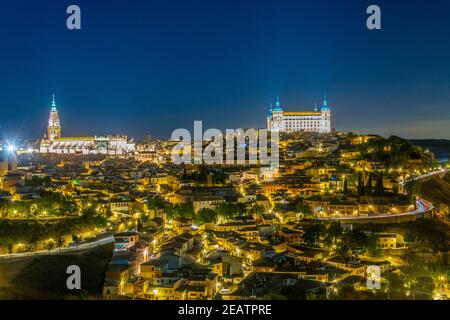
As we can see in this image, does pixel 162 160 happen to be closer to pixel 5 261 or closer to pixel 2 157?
pixel 2 157

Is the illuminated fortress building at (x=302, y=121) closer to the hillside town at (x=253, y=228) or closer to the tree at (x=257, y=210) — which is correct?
the hillside town at (x=253, y=228)

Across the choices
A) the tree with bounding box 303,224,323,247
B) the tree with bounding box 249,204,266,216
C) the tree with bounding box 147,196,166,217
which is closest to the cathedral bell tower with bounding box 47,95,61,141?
the tree with bounding box 147,196,166,217

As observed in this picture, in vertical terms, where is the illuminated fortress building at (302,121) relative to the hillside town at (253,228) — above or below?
above

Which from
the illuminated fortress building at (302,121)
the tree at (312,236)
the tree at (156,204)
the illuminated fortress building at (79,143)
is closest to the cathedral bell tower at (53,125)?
the illuminated fortress building at (79,143)

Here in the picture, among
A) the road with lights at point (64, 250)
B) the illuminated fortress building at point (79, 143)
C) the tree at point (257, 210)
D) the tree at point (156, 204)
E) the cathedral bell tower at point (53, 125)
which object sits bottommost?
the road with lights at point (64, 250)
